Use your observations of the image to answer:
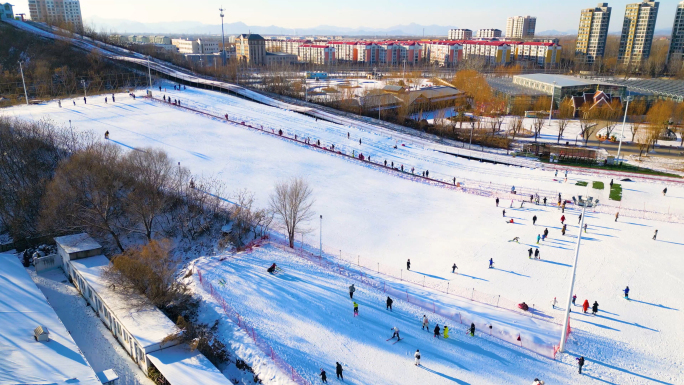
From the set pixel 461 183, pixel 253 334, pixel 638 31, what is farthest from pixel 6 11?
pixel 638 31

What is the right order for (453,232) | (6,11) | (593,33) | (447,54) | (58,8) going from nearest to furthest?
(453,232) < (6,11) < (593,33) < (447,54) < (58,8)

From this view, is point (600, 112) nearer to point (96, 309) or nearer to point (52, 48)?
point (96, 309)

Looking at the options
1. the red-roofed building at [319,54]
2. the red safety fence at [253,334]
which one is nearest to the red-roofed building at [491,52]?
the red-roofed building at [319,54]

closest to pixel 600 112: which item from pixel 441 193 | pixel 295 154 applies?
pixel 441 193

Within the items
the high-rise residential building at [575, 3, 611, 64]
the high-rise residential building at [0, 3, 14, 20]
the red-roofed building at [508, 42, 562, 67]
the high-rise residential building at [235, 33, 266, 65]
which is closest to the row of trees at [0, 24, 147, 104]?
the high-rise residential building at [0, 3, 14, 20]

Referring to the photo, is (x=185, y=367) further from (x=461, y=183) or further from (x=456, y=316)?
(x=461, y=183)

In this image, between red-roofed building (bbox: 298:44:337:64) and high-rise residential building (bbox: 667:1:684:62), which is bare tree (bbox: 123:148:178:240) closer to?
red-roofed building (bbox: 298:44:337:64)

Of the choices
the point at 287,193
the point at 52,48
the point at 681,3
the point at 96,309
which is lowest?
the point at 96,309
